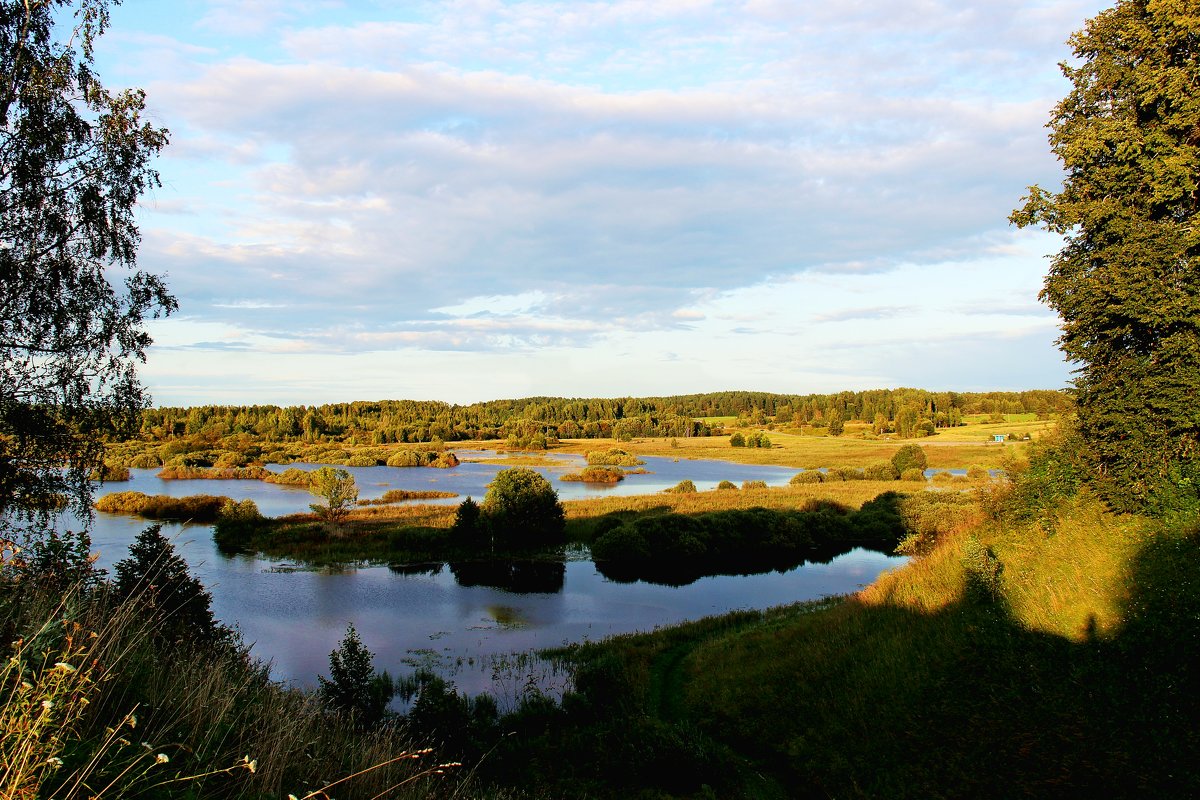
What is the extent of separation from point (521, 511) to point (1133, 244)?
28017mm

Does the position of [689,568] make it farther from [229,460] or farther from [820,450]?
[820,450]

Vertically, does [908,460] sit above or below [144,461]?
above

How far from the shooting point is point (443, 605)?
Answer: 24.9 meters

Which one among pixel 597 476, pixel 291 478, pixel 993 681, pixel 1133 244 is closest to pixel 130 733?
pixel 993 681

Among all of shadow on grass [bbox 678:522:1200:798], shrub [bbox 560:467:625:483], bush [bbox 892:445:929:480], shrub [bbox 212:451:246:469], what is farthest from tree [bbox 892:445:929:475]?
shrub [bbox 212:451:246:469]

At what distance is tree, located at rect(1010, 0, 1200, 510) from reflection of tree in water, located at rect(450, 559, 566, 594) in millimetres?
20547

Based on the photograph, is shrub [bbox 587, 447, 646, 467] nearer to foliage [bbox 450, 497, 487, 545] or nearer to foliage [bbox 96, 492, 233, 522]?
foliage [bbox 96, 492, 233, 522]

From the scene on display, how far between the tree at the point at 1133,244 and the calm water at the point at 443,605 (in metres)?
13.8

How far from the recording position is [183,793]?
342cm

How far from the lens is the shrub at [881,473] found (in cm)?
6166

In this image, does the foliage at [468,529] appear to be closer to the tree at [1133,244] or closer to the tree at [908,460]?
the tree at [1133,244]

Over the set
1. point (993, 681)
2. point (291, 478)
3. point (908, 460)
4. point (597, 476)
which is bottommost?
point (597, 476)

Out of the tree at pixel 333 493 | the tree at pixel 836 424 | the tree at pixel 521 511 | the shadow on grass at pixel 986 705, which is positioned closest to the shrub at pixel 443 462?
the tree at pixel 333 493

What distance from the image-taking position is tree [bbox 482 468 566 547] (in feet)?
112
